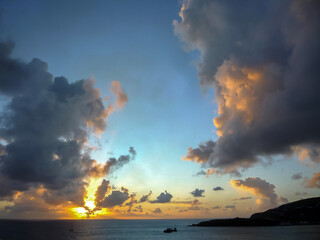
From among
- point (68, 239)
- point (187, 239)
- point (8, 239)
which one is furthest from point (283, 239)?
point (8, 239)

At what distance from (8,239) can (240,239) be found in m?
144

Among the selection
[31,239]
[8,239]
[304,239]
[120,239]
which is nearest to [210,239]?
[304,239]

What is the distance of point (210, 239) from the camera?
137500 mm

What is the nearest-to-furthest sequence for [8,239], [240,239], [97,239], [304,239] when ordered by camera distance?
1. [304,239]
2. [240,239]
3. [8,239]
4. [97,239]

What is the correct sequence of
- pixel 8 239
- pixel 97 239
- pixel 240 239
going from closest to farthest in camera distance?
pixel 240 239, pixel 8 239, pixel 97 239

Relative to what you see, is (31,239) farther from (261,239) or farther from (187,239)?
(261,239)

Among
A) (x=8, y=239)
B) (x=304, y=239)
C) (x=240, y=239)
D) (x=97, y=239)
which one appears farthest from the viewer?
(x=97, y=239)

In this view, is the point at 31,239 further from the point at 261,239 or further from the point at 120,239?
the point at 261,239

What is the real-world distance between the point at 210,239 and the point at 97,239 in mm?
75966

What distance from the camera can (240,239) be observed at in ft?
429

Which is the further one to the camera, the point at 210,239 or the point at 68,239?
the point at 68,239

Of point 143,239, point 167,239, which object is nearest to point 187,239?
point 167,239

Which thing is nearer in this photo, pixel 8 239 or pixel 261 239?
pixel 261 239

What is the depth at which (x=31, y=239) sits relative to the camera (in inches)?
5664
